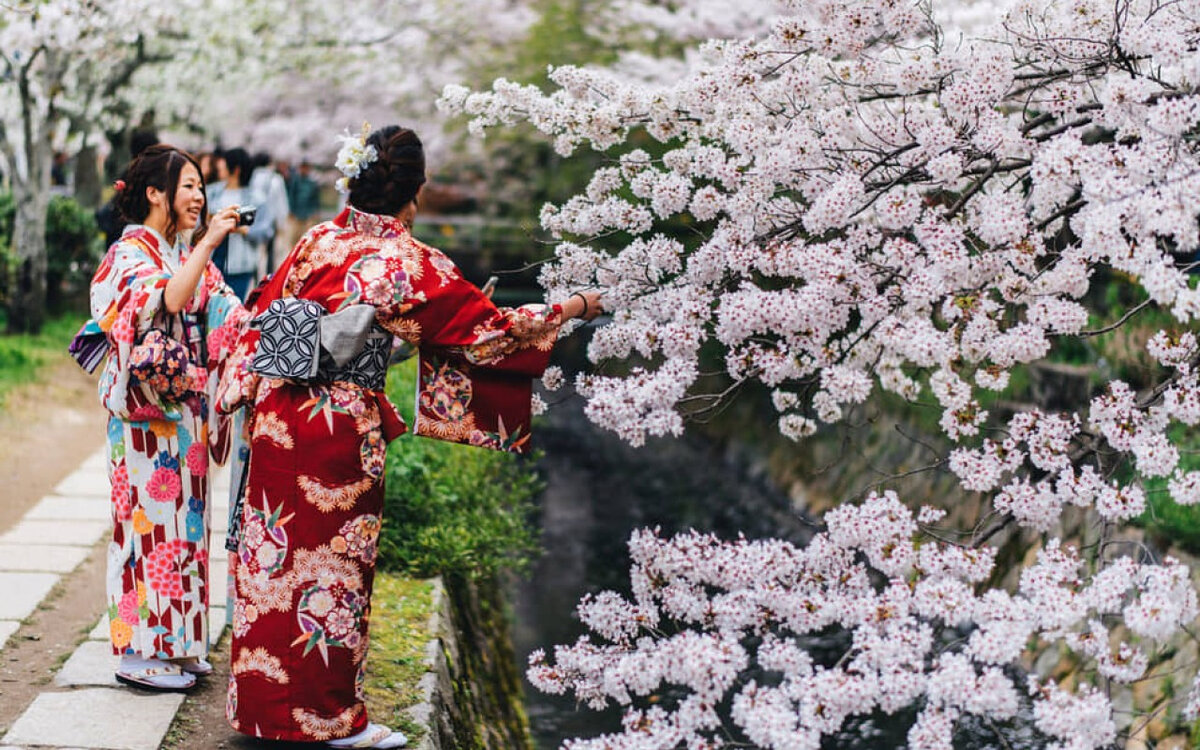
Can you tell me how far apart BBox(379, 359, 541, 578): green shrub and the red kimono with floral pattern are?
204 cm

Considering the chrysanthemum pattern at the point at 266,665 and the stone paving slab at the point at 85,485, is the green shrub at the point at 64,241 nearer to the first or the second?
the stone paving slab at the point at 85,485

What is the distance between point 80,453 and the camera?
8312mm

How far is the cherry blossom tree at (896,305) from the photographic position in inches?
108

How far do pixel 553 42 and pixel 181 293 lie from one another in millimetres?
13465

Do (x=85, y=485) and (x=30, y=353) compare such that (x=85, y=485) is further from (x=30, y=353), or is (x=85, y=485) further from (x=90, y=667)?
(x=30, y=353)

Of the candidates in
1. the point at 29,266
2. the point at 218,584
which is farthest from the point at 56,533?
the point at 29,266

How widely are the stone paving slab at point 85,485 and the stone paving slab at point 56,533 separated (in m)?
0.67

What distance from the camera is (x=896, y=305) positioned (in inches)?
141

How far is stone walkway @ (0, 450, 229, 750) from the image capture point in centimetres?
385

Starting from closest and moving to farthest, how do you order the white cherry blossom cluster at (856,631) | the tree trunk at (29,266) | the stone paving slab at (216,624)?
the white cherry blossom cluster at (856,631) < the stone paving slab at (216,624) < the tree trunk at (29,266)

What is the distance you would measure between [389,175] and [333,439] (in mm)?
803

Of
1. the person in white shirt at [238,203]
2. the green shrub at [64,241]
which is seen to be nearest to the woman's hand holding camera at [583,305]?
the person in white shirt at [238,203]

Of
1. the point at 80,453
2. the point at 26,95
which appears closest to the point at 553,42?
the point at 26,95

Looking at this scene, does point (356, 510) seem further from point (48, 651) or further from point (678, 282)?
point (48, 651)
